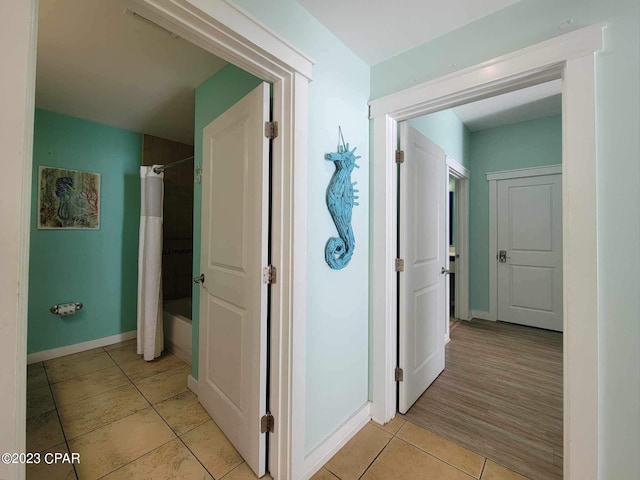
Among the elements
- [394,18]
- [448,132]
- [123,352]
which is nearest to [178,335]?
[123,352]

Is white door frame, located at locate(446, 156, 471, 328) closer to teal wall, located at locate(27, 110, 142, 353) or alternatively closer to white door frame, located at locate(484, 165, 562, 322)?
white door frame, located at locate(484, 165, 562, 322)

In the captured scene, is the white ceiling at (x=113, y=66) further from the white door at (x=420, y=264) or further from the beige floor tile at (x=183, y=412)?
the beige floor tile at (x=183, y=412)

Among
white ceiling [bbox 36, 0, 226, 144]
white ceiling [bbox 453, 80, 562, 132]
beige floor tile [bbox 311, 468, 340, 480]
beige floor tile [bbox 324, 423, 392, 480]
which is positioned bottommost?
beige floor tile [bbox 311, 468, 340, 480]

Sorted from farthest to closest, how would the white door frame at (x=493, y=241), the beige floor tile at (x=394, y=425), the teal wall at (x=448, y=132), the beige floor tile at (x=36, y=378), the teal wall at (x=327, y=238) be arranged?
the white door frame at (x=493, y=241), the teal wall at (x=448, y=132), the beige floor tile at (x=36, y=378), the beige floor tile at (x=394, y=425), the teal wall at (x=327, y=238)

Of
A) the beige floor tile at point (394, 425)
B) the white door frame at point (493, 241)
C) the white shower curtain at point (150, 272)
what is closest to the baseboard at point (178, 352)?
the white shower curtain at point (150, 272)

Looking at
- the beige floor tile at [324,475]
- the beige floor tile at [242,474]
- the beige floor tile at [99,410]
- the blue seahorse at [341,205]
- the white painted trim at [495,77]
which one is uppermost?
the white painted trim at [495,77]

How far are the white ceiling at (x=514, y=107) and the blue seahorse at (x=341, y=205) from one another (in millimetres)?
1959

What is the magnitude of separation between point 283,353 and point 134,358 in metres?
2.19

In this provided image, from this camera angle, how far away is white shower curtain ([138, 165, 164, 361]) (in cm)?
250

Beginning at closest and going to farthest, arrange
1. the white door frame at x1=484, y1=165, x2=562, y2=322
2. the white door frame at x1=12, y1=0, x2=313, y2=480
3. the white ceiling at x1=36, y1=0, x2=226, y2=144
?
the white door frame at x1=12, y1=0, x2=313, y2=480, the white ceiling at x1=36, y1=0, x2=226, y2=144, the white door frame at x1=484, y1=165, x2=562, y2=322

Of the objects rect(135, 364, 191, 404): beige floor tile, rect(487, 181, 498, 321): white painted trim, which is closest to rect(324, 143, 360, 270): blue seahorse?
rect(135, 364, 191, 404): beige floor tile

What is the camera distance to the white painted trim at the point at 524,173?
10.7 ft

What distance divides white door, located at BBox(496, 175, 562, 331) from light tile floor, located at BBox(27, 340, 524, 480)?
2735 mm

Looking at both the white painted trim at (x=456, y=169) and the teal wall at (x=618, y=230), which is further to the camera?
the white painted trim at (x=456, y=169)
